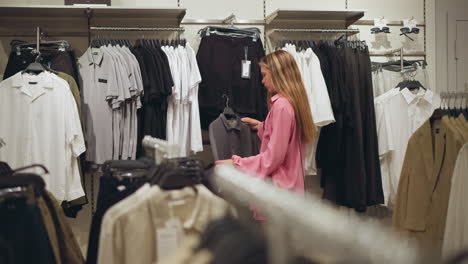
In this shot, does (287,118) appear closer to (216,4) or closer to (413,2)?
(216,4)

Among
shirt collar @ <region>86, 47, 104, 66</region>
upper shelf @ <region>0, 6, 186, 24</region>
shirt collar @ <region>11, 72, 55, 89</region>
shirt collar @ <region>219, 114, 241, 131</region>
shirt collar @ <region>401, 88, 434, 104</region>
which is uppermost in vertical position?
upper shelf @ <region>0, 6, 186, 24</region>

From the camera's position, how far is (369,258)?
0.99 metres

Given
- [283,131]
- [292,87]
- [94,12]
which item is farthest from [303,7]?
[283,131]

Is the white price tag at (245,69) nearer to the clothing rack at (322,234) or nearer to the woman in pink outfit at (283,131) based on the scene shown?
the woman in pink outfit at (283,131)

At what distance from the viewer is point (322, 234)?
3.56 ft

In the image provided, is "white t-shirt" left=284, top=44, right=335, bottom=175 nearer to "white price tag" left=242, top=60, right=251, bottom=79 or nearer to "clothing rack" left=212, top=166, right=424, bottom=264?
"white price tag" left=242, top=60, right=251, bottom=79

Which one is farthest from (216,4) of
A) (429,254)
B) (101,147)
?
(429,254)

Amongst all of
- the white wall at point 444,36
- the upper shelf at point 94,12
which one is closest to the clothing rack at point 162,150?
the upper shelf at point 94,12

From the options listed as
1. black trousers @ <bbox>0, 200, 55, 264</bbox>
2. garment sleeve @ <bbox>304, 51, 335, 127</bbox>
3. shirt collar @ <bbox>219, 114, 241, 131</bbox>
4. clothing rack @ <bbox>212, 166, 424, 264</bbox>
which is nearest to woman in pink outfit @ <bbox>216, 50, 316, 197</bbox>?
shirt collar @ <bbox>219, 114, 241, 131</bbox>

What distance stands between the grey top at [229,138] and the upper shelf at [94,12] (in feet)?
2.93

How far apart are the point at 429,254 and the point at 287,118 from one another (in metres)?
2.45

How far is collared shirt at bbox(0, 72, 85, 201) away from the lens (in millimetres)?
3678

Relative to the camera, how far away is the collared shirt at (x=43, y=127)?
3678 millimetres

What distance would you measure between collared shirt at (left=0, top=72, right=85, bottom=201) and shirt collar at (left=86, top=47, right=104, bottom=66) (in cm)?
31
